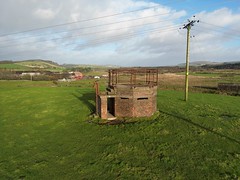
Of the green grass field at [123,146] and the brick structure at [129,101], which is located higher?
the brick structure at [129,101]

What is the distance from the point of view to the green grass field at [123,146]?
9.77 metres

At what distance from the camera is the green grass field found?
32.0 feet

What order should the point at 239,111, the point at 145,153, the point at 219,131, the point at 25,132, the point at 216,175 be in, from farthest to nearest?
the point at 239,111, the point at 25,132, the point at 219,131, the point at 145,153, the point at 216,175

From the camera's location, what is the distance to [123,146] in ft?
40.1

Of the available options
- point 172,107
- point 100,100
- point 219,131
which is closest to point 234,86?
point 172,107

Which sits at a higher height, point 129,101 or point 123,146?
point 129,101

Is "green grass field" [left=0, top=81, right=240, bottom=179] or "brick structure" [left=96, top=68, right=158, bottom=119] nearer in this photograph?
"green grass field" [left=0, top=81, right=240, bottom=179]

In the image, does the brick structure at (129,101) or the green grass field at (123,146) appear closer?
the green grass field at (123,146)

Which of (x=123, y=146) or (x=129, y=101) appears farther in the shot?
(x=129, y=101)

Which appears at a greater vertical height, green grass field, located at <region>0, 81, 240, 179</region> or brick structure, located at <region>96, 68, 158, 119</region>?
brick structure, located at <region>96, 68, 158, 119</region>

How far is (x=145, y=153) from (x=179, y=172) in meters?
2.22

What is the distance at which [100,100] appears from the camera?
54.3 ft

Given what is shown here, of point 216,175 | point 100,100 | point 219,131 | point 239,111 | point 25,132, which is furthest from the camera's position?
point 239,111

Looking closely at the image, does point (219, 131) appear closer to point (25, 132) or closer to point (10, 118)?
point (25, 132)
